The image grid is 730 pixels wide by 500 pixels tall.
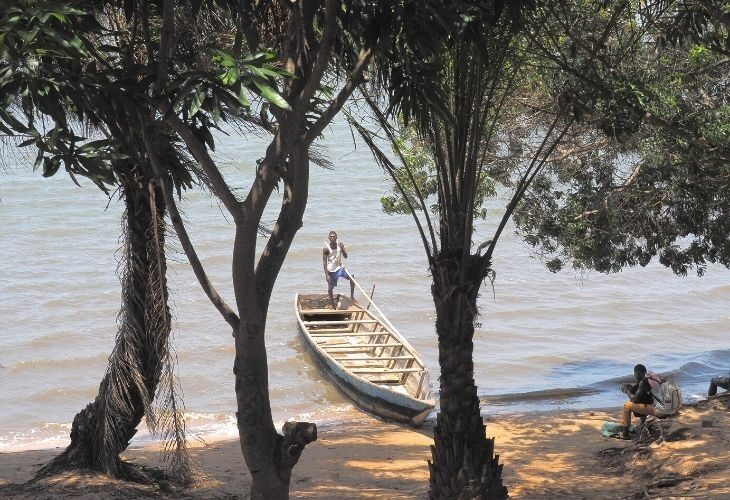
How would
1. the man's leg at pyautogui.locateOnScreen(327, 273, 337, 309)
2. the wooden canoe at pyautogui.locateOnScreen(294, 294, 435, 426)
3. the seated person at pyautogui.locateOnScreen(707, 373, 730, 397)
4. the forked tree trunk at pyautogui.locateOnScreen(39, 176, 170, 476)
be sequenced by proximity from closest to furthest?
1. the forked tree trunk at pyautogui.locateOnScreen(39, 176, 170, 476)
2. the seated person at pyautogui.locateOnScreen(707, 373, 730, 397)
3. the wooden canoe at pyautogui.locateOnScreen(294, 294, 435, 426)
4. the man's leg at pyautogui.locateOnScreen(327, 273, 337, 309)

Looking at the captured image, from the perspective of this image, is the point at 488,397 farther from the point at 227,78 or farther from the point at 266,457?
the point at 227,78

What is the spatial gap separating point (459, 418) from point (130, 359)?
3046mm

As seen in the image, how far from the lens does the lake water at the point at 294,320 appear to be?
15.5 meters

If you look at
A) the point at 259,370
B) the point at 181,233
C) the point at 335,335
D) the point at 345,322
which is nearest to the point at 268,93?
the point at 181,233

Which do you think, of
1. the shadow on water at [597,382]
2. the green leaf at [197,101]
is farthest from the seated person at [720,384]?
the green leaf at [197,101]

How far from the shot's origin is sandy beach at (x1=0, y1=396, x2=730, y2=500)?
8.84 metres

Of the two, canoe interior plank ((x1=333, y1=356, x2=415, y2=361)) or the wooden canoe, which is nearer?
the wooden canoe

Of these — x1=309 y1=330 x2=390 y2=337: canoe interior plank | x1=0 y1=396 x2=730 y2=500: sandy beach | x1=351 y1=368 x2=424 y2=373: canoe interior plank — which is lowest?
x1=0 y1=396 x2=730 y2=500: sandy beach

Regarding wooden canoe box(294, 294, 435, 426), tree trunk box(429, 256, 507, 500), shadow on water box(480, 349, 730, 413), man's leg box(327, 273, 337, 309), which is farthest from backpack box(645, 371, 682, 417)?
man's leg box(327, 273, 337, 309)

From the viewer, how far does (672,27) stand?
28.8 feet

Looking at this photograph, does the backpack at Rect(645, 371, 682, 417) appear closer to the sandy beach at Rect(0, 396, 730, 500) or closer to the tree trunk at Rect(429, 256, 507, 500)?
the sandy beach at Rect(0, 396, 730, 500)

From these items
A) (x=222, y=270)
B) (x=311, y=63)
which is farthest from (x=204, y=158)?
(x=222, y=270)

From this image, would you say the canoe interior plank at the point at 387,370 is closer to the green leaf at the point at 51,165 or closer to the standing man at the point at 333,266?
→ the standing man at the point at 333,266

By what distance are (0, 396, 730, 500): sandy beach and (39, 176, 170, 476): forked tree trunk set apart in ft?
0.84
